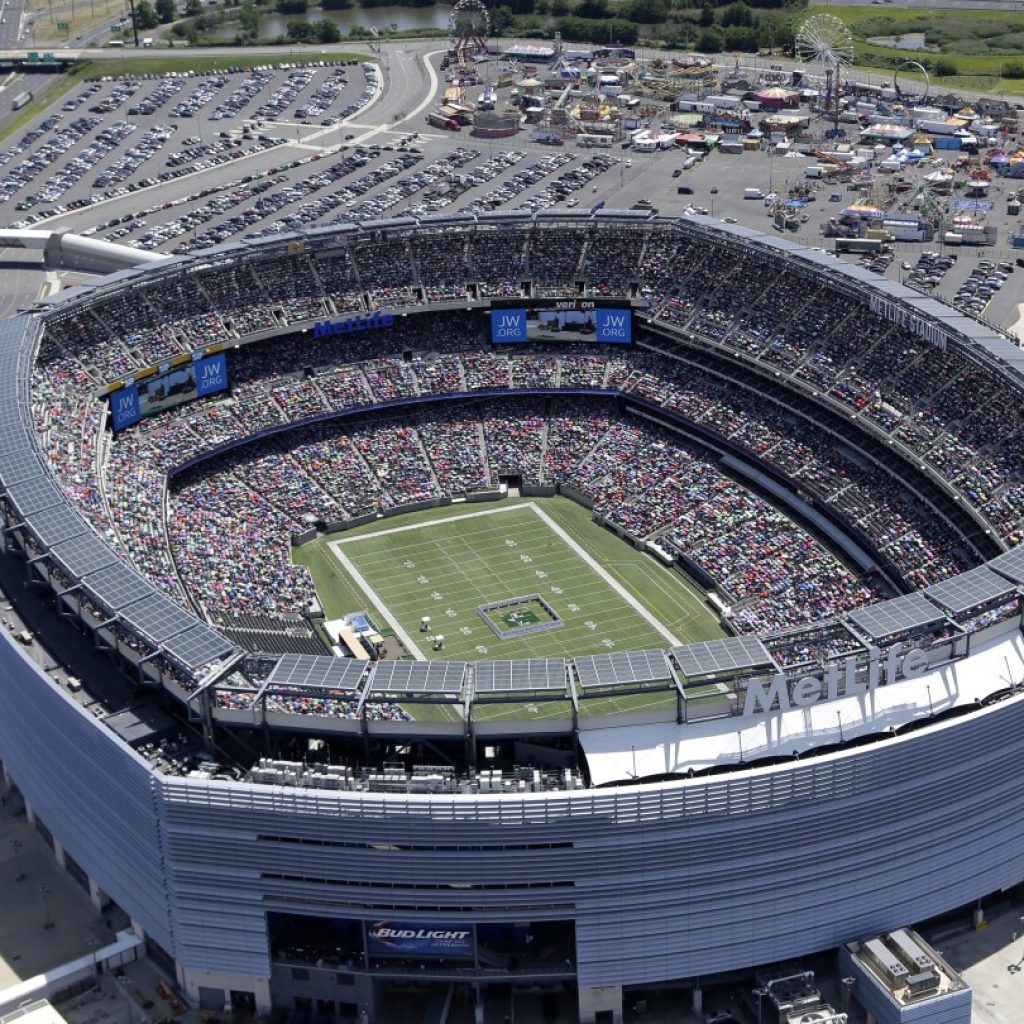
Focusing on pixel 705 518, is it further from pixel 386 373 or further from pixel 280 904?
pixel 280 904

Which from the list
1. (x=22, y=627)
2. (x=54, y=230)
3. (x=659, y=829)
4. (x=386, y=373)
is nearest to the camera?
(x=659, y=829)

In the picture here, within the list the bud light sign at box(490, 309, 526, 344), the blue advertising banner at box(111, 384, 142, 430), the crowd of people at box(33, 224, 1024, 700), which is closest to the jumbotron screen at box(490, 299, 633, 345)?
the bud light sign at box(490, 309, 526, 344)

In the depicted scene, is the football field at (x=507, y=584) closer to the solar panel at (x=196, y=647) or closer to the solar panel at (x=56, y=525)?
the solar panel at (x=56, y=525)

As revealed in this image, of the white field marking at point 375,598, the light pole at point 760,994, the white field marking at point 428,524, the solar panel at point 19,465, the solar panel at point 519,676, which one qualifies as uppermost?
the solar panel at point 19,465

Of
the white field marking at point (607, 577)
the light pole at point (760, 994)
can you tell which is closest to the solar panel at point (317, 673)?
the light pole at point (760, 994)

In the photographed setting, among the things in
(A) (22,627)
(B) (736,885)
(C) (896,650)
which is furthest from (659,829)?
(A) (22,627)

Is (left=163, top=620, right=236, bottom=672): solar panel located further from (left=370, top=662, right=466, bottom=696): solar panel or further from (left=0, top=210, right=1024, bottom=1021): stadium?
(left=370, top=662, right=466, bottom=696): solar panel
